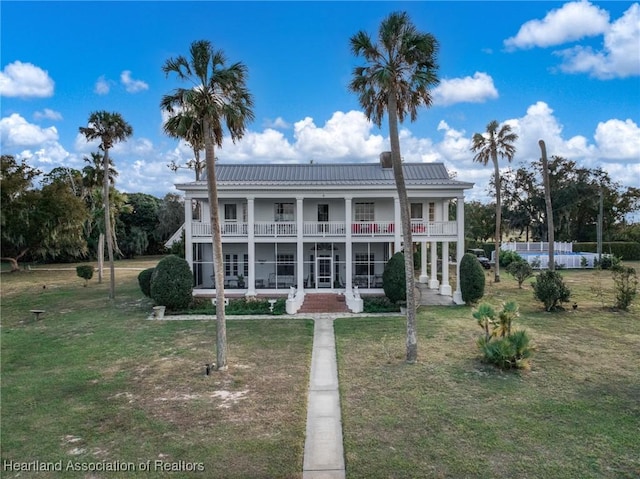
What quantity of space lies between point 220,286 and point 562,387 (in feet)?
29.5

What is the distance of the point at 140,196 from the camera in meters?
62.0

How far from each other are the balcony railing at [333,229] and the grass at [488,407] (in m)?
8.36

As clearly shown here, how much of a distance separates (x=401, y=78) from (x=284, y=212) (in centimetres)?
1442

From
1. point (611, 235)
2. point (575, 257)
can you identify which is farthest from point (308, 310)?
point (611, 235)

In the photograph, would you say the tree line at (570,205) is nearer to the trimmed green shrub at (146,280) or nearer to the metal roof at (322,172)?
the metal roof at (322,172)

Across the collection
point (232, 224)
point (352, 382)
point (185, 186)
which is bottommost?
point (352, 382)

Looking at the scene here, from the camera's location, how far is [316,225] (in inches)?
941

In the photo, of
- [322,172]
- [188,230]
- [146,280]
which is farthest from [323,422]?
[322,172]

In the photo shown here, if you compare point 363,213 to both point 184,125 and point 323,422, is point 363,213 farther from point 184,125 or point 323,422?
point 323,422

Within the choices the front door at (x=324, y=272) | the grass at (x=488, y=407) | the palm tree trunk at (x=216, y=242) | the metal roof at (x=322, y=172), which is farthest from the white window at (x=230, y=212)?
the palm tree trunk at (x=216, y=242)

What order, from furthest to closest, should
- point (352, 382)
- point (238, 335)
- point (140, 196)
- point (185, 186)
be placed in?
point (140, 196)
point (185, 186)
point (238, 335)
point (352, 382)

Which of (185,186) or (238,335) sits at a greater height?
(185,186)

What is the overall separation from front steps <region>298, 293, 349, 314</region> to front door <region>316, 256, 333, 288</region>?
2.14 m

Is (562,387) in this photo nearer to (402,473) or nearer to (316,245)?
(402,473)
